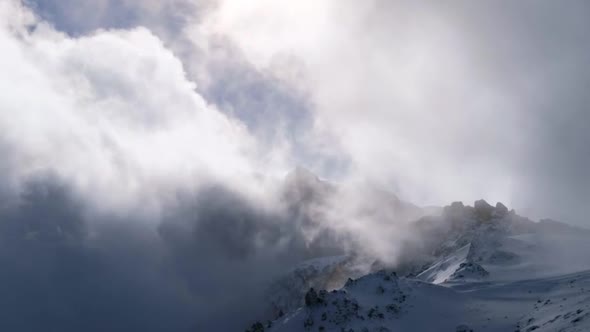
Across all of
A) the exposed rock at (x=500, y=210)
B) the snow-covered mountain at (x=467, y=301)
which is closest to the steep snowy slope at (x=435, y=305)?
the snow-covered mountain at (x=467, y=301)

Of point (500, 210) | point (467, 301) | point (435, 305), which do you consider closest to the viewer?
point (435, 305)

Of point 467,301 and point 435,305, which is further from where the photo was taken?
point 467,301

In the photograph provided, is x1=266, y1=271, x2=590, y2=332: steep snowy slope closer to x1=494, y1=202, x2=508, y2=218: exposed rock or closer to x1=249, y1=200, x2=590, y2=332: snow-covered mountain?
x1=249, y1=200, x2=590, y2=332: snow-covered mountain

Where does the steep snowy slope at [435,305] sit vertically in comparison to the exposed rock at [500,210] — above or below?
below

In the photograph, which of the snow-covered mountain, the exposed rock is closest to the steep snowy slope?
the snow-covered mountain

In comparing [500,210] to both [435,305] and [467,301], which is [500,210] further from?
[435,305]

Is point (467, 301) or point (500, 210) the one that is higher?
point (500, 210)

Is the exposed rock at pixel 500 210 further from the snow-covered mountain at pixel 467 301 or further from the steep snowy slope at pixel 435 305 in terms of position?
the steep snowy slope at pixel 435 305

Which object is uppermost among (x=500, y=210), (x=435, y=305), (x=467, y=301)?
(x=500, y=210)

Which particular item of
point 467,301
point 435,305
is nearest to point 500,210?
point 467,301

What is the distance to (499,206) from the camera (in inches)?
7579

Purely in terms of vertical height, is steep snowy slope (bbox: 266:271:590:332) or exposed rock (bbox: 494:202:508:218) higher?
exposed rock (bbox: 494:202:508:218)

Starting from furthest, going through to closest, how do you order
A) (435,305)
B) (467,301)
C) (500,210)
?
(500,210) < (467,301) < (435,305)

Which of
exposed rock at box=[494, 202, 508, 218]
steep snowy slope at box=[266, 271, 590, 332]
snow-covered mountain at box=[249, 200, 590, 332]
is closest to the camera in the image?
snow-covered mountain at box=[249, 200, 590, 332]
